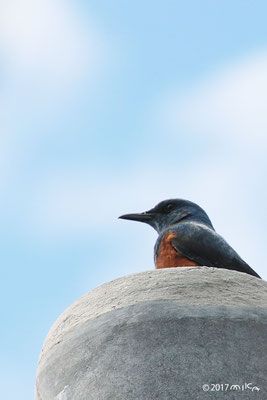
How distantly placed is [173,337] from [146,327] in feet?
0.51

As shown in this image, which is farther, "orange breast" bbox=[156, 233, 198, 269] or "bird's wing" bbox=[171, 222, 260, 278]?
"orange breast" bbox=[156, 233, 198, 269]

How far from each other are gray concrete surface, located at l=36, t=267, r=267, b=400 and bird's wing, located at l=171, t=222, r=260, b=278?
3.96ft

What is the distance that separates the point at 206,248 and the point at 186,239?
25 centimetres

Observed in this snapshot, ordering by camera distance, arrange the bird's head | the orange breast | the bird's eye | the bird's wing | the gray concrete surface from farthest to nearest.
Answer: the bird's eye → the bird's head → the orange breast → the bird's wing → the gray concrete surface

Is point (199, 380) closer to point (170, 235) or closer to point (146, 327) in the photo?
Result: point (146, 327)

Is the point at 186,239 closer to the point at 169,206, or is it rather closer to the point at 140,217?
the point at 169,206

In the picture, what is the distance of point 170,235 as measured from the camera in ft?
19.9

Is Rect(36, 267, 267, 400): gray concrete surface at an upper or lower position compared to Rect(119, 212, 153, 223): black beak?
lower

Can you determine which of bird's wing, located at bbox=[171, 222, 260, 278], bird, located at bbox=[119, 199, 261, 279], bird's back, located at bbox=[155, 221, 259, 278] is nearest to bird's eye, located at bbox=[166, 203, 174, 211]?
bird, located at bbox=[119, 199, 261, 279]

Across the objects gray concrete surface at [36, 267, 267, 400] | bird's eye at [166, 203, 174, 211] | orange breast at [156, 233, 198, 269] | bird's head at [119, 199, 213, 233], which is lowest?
gray concrete surface at [36, 267, 267, 400]

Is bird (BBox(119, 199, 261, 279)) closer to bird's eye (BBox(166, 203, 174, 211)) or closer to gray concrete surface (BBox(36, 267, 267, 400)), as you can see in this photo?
bird's eye (BBox(166, 203, 174, 211))

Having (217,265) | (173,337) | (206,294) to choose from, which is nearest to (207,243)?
(217,265)

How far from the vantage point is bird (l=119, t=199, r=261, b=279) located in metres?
5.57

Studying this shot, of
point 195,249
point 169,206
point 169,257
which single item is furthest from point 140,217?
point 195,249
